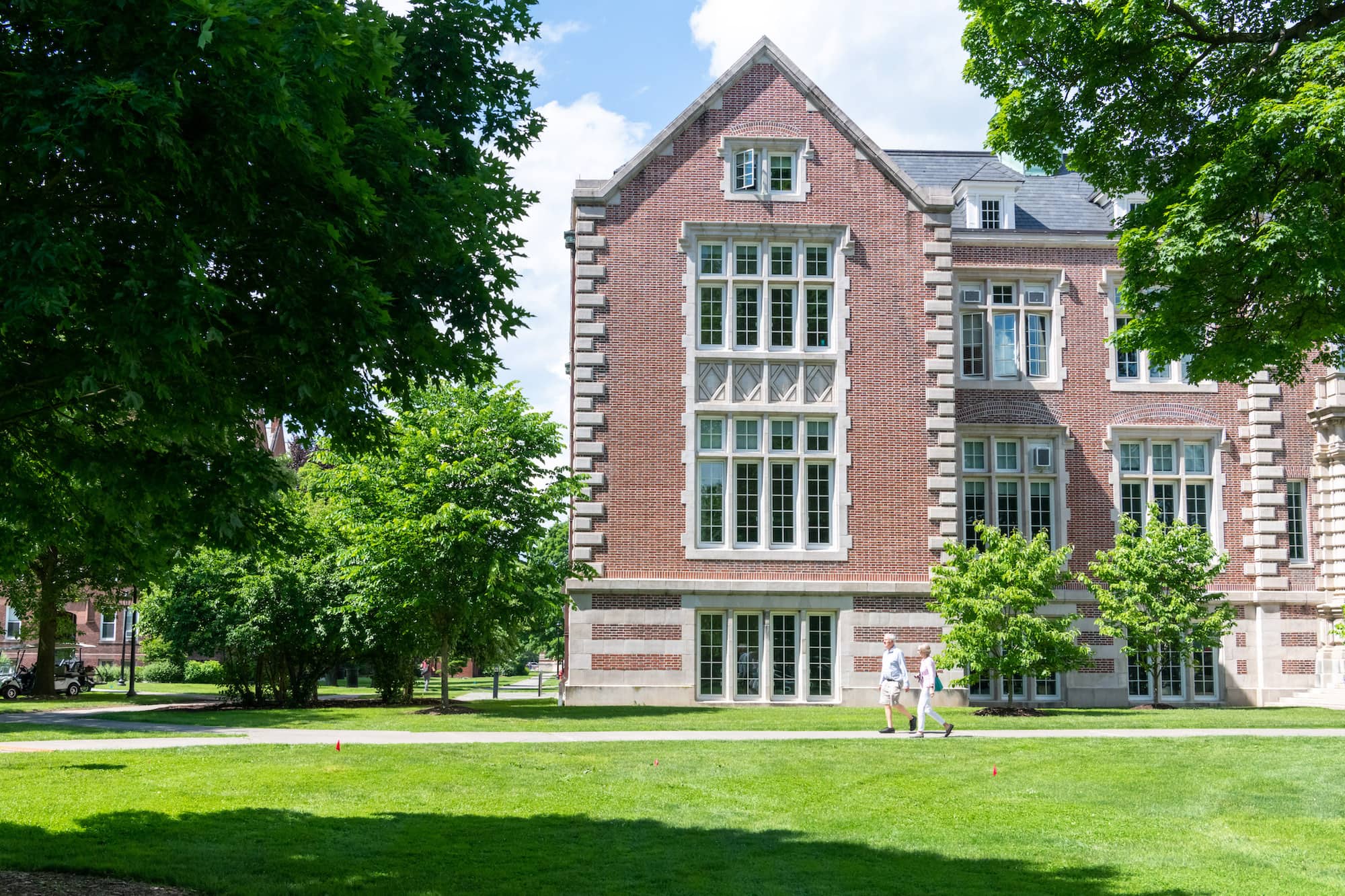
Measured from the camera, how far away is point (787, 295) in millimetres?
29719

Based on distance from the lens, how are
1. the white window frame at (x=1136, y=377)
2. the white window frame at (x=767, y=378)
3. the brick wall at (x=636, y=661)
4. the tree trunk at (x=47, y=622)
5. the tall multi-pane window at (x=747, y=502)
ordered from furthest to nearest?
the tree trunk at (x=47, y=622) < the white window frame at (x=1136, y=377) < the tall multi-pane window at (x=747, y=502) < the white window frame at (x=767, y=378) < the brick wall at (x=636, y=661)

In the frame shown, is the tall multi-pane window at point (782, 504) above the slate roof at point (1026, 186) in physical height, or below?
below

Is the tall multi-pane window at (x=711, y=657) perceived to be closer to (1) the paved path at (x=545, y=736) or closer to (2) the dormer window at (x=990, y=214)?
(1) the paved path at (x=545, y=736)

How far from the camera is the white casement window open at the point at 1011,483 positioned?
31812mm

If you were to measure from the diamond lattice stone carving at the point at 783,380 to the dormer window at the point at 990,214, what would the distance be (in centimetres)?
781

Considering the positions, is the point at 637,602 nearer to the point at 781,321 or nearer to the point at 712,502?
the point at 712,502

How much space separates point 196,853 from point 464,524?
15427mm

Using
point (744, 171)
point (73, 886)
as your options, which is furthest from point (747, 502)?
point (73, 886)

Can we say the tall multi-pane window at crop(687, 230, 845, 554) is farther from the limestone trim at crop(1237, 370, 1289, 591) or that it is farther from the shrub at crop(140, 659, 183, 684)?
the shrub at crop(140, 659, 183, 684)

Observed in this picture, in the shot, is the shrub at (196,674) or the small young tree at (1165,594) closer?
the small young tree at (1165,594)

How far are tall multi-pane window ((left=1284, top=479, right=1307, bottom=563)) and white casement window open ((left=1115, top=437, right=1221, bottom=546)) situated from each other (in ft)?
7.07

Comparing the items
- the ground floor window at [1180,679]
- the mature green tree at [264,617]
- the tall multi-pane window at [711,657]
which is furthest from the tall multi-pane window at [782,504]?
the mature green tree at [264,617]

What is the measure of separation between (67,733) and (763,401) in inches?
630

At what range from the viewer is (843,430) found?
2916cm
